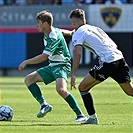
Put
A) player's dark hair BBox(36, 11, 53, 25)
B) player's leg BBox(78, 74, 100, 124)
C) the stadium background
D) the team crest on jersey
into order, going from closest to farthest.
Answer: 1. player's leg BBox(78, 74, 100, 124)
2. player's dark hair BBox(36, 11, 53, 25)
3. the stadium background
4. the team crest on jersey

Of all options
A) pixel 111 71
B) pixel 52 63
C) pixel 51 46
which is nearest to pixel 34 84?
pixel 52 63

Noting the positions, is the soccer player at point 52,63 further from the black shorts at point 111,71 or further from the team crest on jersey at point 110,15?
the team crest on jersey at point 110,15

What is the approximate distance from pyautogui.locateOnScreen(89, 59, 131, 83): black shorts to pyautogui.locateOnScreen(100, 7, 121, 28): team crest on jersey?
69.7ft

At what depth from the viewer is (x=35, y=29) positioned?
106ft

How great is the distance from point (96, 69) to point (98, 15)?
71.1ft

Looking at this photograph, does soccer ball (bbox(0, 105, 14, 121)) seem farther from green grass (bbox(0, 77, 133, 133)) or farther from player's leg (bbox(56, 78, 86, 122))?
player's leg (bbox(56, 78, 86, 122))

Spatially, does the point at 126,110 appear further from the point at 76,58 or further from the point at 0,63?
the point at 0,63

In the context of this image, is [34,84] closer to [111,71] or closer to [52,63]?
[52,63]

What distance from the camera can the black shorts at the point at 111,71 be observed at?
1052cm

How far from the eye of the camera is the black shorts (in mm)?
10516

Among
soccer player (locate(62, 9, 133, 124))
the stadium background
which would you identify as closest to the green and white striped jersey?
soccer player (locate(62, 9, 133, 124))

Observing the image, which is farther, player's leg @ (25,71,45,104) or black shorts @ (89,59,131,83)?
player's leg @ (25,71,45,104)

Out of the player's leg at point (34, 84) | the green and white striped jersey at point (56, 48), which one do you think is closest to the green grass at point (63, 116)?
the player's leg at point (34, 84)

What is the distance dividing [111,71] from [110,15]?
21.6 metres
